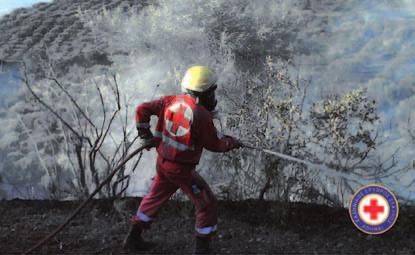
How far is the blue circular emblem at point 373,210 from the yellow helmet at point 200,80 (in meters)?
1.62

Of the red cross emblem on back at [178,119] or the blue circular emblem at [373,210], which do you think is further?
the blue circular emblem at [373,210]

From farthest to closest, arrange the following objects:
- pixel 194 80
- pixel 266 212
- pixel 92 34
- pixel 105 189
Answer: pixel 92 34 → pixel 105 189 → pixel 266 212 → pixel 194 80

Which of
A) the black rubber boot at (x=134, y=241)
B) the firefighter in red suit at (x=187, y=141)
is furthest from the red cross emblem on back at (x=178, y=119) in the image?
the black rubber boot at (x=134, y=241)

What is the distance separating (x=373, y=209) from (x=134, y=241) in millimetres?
1947

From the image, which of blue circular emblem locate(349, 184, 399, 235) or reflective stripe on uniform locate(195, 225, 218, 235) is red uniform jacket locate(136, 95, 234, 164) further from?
blue circular emblem locate(349, 184, 399, 235)

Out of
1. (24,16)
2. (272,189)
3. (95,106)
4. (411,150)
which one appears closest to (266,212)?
(272,189)

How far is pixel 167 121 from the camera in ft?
10.5

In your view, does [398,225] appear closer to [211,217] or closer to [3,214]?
[211,217]

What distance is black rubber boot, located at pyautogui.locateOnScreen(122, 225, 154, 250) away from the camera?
3592mm

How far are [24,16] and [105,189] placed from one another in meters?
3.11

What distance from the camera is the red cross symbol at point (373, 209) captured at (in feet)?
12.3

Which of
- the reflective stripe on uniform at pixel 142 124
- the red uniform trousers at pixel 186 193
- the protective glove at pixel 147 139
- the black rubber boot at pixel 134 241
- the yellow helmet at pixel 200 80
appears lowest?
the black rubber boot at pixel 134 241

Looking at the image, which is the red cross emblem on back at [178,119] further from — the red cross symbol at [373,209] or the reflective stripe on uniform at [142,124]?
the red cross symbol at [373,209]

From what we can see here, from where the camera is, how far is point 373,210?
3.77 metres
